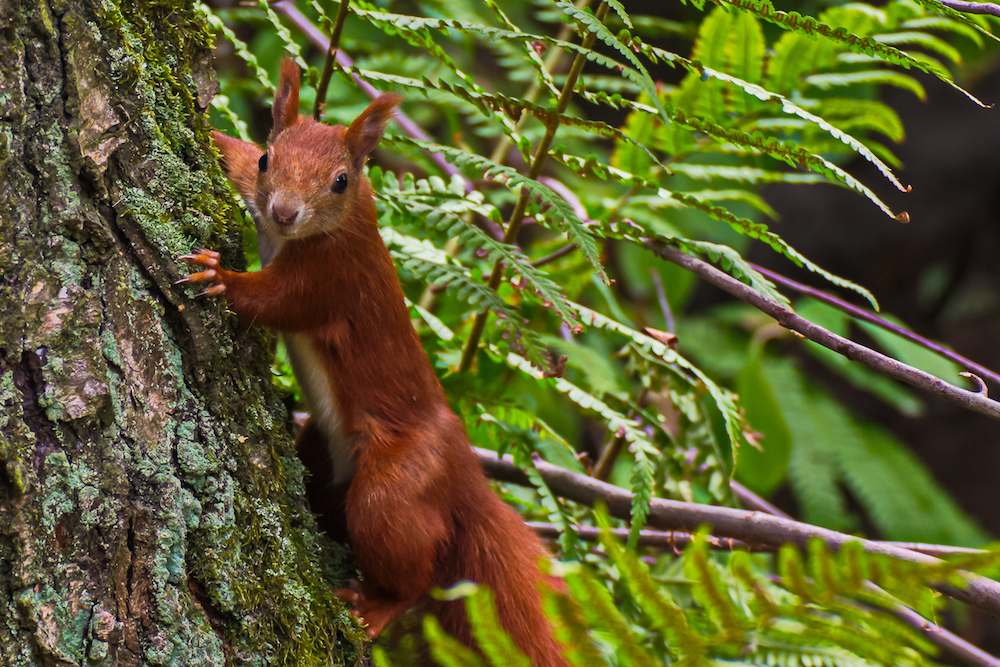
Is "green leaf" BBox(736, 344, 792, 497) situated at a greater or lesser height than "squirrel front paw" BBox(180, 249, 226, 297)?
lesser

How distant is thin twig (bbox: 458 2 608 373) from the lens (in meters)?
1.66

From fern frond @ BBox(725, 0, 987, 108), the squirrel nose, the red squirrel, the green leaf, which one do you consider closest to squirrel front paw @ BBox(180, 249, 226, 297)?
the red squirrel

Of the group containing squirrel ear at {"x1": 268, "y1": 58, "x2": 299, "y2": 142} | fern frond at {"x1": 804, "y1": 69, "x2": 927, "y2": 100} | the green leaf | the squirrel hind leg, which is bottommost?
the squirrel hind leg

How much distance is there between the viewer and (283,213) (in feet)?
5.25

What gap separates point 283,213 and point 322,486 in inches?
24.2

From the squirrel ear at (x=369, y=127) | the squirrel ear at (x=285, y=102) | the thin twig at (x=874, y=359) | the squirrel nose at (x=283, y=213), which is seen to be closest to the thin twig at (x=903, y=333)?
the thin twig at (x=874, y=359)

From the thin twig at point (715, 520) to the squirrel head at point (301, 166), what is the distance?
2.32 feet

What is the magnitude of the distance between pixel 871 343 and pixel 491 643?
4.86 m

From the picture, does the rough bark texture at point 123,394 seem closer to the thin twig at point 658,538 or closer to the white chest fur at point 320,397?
the white chest fur at point 320,397

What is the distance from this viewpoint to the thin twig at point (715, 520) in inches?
55.5

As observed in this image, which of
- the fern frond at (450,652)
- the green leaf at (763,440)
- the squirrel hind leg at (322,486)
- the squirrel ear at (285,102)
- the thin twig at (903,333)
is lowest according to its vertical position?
the squirrel hind leg at (322,486)

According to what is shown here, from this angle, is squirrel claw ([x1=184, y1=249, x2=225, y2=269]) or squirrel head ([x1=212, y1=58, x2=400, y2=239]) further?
squirrel head ([x1=212, y1=58, x2=400, y2=239])

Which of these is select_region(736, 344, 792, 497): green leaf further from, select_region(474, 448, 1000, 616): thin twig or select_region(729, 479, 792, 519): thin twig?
select_region(474, 448, 1000, 616): thin twig

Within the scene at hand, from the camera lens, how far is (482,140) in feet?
17.7
